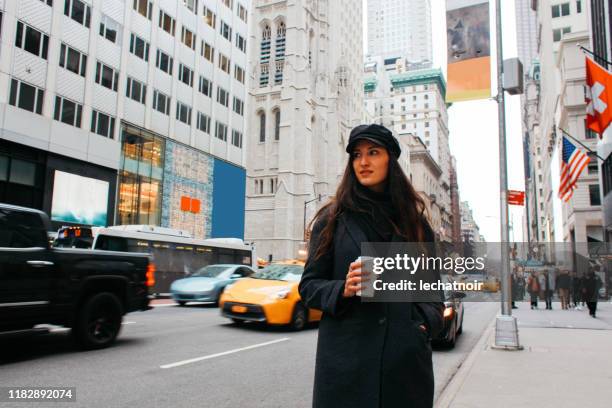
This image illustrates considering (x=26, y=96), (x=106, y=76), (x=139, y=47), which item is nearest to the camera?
(x=26, y=96)

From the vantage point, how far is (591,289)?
18.5 metres

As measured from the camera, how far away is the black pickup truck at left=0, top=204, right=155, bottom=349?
623 cm

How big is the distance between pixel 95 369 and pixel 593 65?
656 inches

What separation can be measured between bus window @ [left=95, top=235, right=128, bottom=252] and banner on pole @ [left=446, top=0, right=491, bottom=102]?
14.9 m

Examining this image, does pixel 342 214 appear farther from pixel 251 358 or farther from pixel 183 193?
pixel 183 193

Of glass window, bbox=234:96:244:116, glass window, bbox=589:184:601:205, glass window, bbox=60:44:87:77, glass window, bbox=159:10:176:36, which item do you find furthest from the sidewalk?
glass window, bbox=234:96:244:116

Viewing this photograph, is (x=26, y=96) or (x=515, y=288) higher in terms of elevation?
(x=26, y=96)

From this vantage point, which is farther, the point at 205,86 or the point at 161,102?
the point at 205,86

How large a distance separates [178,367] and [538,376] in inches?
204

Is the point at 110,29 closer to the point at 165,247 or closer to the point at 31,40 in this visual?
the point at 31,40

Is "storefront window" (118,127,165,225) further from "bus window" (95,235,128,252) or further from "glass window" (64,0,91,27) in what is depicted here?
"bus window" (95,235,128,252)

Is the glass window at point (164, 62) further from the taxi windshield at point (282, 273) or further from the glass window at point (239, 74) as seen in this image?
the taxi windshield at point (282, 273)

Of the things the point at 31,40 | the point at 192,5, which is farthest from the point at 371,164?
the point at 192,5

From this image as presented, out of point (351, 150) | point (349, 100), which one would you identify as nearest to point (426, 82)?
point (349, 100)
